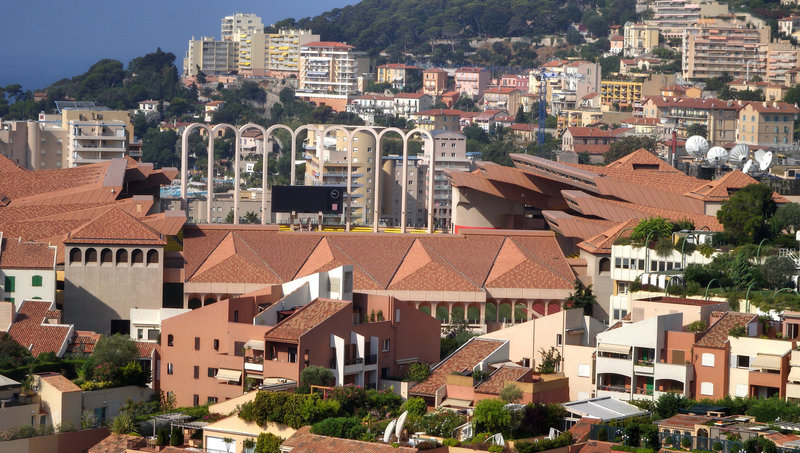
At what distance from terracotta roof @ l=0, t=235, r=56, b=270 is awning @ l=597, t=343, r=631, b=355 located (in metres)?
18.9

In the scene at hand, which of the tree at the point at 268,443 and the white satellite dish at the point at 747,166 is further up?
the white satellite dish at the point at 747,166

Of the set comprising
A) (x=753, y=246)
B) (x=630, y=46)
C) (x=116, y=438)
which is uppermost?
(x=630, y=46)

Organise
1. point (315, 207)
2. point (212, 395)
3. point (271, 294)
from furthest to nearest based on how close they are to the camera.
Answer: point (315, 207), point (271, 294), point (212, 395)

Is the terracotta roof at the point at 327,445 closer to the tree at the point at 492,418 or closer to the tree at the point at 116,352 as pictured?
the tree at the point at 492,418

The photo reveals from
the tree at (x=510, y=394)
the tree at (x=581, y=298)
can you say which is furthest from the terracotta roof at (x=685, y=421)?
the tree at (x=581, y=298)

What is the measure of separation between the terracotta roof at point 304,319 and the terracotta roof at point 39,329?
7978mm

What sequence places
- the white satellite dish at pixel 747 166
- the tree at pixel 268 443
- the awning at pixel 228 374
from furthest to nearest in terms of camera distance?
the white satellite dish at pixel 747 166 < the awning at pixel 228 374 < the tree at pixel 268 443

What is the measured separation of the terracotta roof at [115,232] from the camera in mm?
57875

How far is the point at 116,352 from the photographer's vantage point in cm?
4694

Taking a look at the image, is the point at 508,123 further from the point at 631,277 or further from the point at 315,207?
the point at 631,277

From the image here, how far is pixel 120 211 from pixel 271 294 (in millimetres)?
11553

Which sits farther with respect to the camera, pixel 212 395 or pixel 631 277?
pixel 631 277

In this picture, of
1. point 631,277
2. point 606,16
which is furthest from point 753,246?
point 606,16

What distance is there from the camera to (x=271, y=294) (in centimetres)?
4903
